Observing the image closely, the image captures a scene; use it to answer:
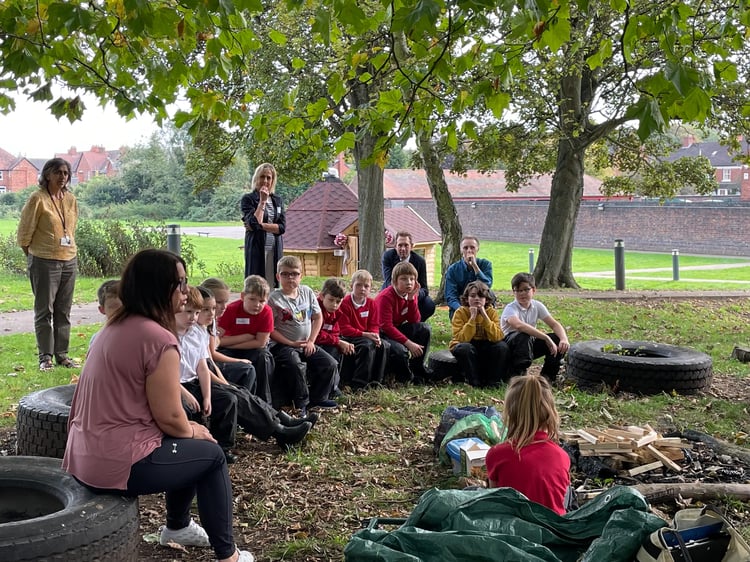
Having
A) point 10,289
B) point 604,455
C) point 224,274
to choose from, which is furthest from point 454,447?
point 224,274

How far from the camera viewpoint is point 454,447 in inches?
201

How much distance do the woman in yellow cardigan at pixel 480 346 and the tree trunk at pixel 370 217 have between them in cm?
953

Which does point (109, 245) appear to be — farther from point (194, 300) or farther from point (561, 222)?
point (194, 300)

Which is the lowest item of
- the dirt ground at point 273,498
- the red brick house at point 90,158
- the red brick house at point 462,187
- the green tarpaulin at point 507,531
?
the dirt ground at point 273,498

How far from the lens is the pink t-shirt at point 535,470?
369 centimetres

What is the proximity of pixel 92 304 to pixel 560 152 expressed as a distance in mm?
9476

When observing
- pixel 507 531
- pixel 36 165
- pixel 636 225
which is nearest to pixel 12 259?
pixel 507 531

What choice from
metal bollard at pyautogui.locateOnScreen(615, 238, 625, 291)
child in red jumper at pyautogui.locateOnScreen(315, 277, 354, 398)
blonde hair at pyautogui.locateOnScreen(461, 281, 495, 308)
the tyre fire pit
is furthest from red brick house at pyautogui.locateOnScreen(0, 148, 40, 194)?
the tyre fire pit

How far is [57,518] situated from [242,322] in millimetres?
3253

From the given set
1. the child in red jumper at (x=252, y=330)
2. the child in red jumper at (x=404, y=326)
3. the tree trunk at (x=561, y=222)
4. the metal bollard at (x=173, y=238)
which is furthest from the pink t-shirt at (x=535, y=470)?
the tree trunk at (x=561, y=222)

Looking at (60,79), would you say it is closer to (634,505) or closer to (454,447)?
(454,447)

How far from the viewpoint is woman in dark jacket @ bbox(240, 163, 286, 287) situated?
8.54 meters

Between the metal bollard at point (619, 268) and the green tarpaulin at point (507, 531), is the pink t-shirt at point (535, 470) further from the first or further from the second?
the metal bollard at point (619, 268)

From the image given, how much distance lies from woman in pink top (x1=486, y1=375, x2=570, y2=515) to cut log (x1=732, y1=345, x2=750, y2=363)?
6351mm
